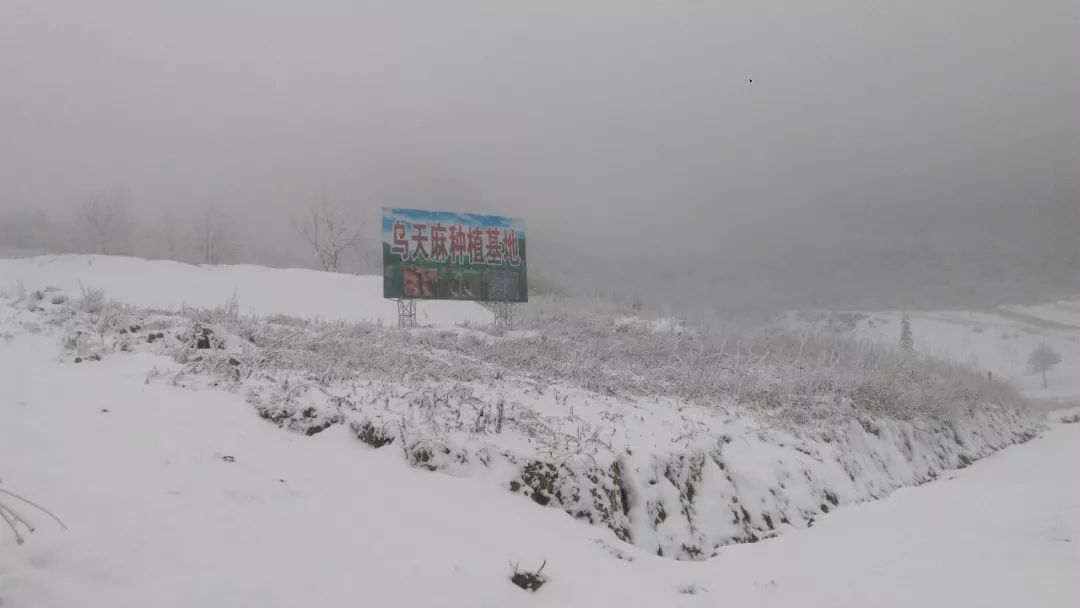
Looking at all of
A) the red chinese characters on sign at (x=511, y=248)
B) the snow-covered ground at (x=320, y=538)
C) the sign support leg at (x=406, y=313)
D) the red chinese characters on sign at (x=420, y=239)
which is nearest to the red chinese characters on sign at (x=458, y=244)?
the red chinese characters on sign at (x=420, y=239)

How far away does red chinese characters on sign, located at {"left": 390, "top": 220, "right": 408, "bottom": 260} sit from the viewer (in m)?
22.2

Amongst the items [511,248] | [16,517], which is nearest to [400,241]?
[511,248]

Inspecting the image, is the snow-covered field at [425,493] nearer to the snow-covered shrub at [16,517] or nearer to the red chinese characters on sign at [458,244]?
the snow-covered shrub at [16,517]

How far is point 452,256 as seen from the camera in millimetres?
23266

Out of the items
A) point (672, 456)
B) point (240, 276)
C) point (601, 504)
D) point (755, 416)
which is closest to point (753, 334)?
point (755, 416)

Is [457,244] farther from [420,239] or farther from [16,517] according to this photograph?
[16,517]

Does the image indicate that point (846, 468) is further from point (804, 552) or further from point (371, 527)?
point (371, 527)

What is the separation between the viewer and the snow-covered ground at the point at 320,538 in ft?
10.0

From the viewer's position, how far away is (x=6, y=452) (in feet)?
11.7

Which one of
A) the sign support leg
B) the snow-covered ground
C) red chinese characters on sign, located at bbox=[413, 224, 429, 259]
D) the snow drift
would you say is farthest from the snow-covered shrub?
red chinese characters on sign, located at bbox=[413, 224, 429, 259]

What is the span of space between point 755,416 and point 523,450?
548 centimetres

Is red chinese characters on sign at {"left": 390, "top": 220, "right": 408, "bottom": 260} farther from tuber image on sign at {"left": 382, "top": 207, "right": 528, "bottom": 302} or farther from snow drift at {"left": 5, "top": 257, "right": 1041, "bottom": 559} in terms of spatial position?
snow drift at {"left": 5, "top": 257, "right": 1041, "bottom": 559}

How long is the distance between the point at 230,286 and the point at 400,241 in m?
11.5

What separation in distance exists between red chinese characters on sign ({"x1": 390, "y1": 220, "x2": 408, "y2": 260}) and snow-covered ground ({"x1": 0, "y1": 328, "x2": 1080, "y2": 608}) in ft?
52.1
